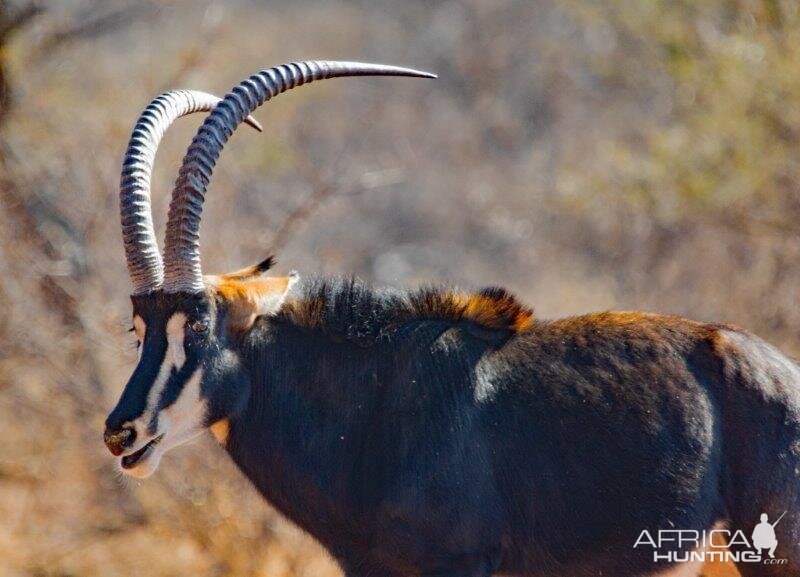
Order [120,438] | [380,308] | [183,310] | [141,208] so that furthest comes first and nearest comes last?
[380,308] → [141,208] → [183,310] → [120,438]

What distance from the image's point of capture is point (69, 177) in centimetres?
1159

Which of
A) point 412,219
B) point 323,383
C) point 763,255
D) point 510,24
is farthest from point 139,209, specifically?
point 510,24

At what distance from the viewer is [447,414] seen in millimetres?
6652

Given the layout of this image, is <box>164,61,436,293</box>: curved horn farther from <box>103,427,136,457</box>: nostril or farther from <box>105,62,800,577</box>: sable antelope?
<box>103,427,136,457</box>: nostril

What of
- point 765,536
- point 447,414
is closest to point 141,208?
point 447,414

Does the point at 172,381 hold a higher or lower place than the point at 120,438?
higher

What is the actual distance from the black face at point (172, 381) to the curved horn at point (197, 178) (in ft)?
0.43

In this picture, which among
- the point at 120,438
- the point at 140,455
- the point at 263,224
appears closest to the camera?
→ the point at 120,438

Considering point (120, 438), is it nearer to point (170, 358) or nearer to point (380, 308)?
point (170, 358)

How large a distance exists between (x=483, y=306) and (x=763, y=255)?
9.75 meters

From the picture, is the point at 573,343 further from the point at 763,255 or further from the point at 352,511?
the point at 763,255

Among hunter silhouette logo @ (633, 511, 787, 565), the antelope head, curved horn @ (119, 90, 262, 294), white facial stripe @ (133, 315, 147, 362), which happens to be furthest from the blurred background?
white facial stripe @ (133, 315, 147, 362)

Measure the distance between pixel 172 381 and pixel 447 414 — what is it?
1.37 metres

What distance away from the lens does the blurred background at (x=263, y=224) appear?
1128cm
